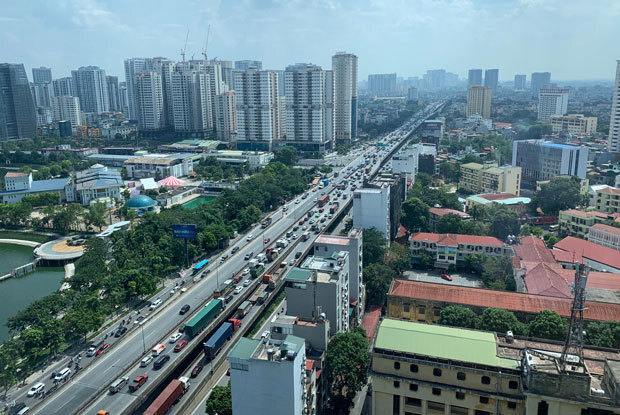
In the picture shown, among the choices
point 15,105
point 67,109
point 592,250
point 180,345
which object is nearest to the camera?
point 180,345

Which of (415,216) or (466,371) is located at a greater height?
(466,371)

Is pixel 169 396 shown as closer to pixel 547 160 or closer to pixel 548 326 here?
pixel 548 326

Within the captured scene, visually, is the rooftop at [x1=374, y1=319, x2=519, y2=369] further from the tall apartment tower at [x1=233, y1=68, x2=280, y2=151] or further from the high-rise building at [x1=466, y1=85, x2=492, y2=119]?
the high-rise building at [x1=466, y1=85, x2=492, y2=119]

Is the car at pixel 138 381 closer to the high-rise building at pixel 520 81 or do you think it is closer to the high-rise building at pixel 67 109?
the high-rise building at pixel 67 109

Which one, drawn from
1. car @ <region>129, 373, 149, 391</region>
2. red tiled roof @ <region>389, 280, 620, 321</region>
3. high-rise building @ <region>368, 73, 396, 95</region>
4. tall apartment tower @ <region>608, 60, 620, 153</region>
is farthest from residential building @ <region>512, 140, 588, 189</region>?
high-rise building @ <region>368, 73, 396, 95</region>

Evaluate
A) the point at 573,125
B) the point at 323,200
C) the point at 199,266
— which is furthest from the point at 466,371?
the point at 573,125

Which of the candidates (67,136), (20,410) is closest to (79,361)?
(20,410)

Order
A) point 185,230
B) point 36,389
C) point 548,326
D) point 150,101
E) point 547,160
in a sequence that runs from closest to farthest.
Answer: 1. point 36,389
2. point 548,326
3. point 185,230
4. point 547,160
5. point 150,101
